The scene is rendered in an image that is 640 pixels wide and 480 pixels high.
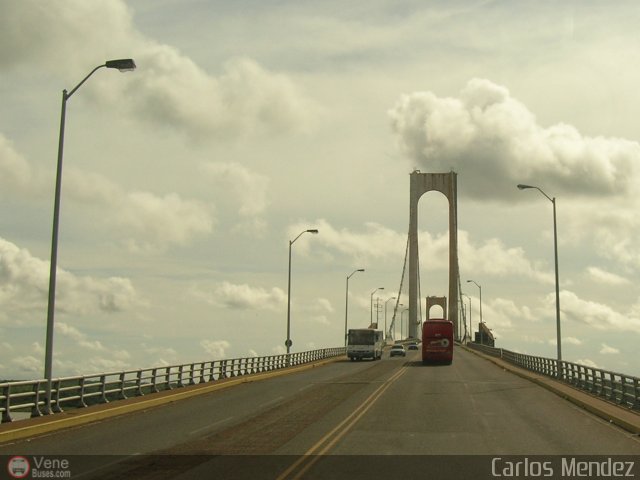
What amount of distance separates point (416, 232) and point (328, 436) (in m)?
127

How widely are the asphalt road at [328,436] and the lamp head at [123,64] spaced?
978 centimetres

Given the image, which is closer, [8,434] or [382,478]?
[382,478]

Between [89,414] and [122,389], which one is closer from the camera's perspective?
[89,414]

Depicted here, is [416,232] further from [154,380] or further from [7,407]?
[7,407]

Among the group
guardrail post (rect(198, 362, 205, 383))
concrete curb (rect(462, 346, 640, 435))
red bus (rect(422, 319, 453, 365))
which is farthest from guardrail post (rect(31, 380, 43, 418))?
red bus (rect(422, 319, 453, 365))

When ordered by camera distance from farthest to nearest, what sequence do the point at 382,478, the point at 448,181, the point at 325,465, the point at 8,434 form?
the point at 448,181 < the point at 8,434 < the point at 325,465 < the point at 382,478

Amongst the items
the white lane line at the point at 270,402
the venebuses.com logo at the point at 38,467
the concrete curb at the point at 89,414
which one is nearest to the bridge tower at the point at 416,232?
the concrete curb at the point at 89,414

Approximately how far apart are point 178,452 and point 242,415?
7742 mm

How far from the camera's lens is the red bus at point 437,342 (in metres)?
63.4

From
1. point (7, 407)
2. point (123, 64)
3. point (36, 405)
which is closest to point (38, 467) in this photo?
point (7, 407)

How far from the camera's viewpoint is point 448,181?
151 m

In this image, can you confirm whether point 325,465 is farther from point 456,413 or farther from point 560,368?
point 560,368

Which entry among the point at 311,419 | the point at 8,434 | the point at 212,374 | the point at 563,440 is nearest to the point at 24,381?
the point at 8,434

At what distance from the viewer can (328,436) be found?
57.7ft
